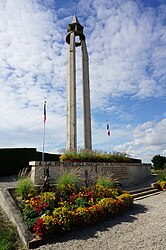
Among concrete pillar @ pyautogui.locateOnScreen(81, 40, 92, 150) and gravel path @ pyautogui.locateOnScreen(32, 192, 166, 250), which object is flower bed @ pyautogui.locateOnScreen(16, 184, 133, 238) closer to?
gravel path @ pyautogui.locateOnScreen(32, 192, 166, 250)

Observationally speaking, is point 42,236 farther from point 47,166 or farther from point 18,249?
point 47,166

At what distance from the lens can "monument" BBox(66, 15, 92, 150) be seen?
15226 millimetres

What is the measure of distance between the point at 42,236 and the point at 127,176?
24.7 ft

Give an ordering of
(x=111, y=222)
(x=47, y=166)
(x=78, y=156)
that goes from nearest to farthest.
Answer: (x=111, y=222), (x=47, y=166), (x=78, y=156)

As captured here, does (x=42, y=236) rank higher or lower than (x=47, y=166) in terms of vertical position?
lower

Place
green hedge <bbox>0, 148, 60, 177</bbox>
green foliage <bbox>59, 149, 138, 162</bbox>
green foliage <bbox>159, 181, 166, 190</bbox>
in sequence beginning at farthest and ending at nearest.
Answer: green hedge <bbox>0, 148, 60, 177</bbox> < green foliage <bbox>159, 181, 166, 190</bbox> < green foliage <bbox>59, 149, 138, 162</bbox>

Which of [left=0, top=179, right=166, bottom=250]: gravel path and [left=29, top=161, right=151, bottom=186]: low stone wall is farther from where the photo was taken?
[left=29, top=161, right=151, bottom=186]: low stone wall

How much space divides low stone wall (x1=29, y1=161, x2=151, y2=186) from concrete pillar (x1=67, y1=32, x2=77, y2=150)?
433cm

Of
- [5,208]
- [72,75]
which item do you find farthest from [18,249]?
[72,75]

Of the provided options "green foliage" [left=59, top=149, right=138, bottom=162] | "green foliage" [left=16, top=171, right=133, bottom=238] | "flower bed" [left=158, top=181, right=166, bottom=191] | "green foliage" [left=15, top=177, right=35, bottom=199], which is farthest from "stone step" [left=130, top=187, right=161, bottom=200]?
"green foliage" [left=15, top=177, right=35, bottom=199]

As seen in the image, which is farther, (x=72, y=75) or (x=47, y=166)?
(x=72, y=75)

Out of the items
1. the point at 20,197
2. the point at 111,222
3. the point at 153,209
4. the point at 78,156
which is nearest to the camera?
the point at 111,222

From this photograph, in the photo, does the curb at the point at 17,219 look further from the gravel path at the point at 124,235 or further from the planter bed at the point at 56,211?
the gravel path at the point at 124,235

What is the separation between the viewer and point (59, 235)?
4566mm
